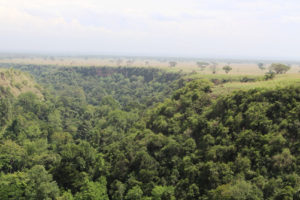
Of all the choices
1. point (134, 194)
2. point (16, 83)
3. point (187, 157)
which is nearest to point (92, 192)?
point (134, 194)

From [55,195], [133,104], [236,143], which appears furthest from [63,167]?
[133,104]

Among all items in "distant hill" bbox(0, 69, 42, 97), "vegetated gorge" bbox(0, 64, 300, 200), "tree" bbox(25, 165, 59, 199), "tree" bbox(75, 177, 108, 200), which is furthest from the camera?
"distant hill" bbox(0, 69, 42, 97)

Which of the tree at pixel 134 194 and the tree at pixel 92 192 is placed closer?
the tree at pixel 134 194

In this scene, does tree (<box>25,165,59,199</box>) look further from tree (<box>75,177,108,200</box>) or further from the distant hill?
the distant hill

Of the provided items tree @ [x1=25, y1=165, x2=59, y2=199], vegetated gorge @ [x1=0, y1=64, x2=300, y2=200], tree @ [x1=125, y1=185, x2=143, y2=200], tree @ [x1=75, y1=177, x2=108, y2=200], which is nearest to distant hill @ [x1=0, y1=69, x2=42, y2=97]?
vegetated gorge @ [x1=0, y1=64, x2=300, y2=200]

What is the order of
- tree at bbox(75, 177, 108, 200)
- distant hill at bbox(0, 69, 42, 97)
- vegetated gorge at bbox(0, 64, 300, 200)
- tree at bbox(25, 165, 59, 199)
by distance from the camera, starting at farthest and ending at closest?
distant hill at bbox(0, 69, 42, 97) → tree at bbox(75, 177, 108, 200) → tree at bbox(25, 165, 59, 199) → vegetated gorge at bbox(0, 64, 300, 200)

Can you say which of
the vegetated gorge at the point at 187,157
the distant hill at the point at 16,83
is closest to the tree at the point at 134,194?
the vegetated gorge at the point at 187,157

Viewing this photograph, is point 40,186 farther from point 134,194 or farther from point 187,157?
point 187,157

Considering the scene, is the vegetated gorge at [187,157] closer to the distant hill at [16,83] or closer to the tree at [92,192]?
the tree at [92,192]

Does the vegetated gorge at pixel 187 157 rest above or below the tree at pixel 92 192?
above

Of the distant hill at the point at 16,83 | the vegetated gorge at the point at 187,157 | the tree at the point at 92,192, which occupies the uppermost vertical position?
the distant hill at the point at 16,83

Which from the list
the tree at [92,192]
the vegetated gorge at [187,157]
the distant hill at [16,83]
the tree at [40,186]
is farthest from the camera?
the distant hill at [16,83]
